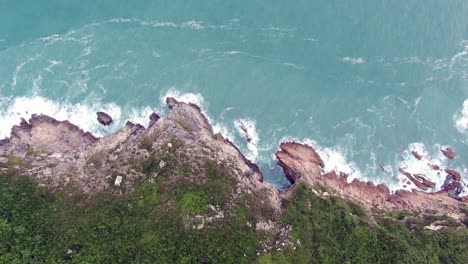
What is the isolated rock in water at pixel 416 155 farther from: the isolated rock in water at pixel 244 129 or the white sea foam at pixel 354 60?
the isolated rock in water at pixel 244 129

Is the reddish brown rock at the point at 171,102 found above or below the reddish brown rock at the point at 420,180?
above

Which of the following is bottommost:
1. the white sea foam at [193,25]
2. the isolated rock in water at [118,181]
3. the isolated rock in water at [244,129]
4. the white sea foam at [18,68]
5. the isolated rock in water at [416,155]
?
the isolated rock in water at [118,181]

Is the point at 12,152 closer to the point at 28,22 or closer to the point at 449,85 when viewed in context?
the point at 28,22

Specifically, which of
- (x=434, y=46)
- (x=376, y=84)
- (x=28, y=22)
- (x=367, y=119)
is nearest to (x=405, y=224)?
(x=367, y=119)

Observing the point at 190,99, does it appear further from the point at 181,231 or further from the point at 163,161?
the point at 181,231

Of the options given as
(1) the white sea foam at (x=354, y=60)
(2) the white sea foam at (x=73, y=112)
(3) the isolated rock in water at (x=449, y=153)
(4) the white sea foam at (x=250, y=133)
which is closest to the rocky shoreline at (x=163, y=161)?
(3) the isolated rock in water at (x=449, y=153)

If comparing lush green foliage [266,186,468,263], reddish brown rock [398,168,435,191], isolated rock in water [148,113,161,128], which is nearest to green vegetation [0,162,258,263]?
lush green foliage [266,186,468,263]
